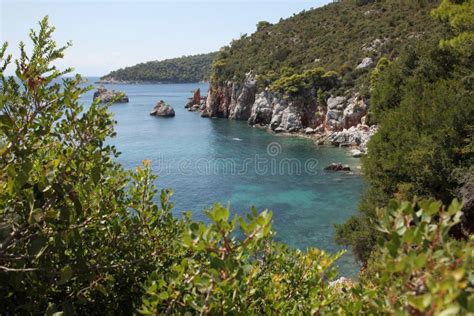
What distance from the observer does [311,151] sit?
4525 centimetres

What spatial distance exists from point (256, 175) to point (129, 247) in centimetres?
3337

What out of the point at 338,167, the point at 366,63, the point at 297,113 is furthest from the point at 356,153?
the point at 366,63

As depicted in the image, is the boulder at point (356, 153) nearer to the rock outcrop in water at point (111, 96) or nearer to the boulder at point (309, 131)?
the boulder at point (309, 131)

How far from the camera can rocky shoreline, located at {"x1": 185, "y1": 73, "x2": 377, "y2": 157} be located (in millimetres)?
47094

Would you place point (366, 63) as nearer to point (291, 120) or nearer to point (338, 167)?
point (291, 120)

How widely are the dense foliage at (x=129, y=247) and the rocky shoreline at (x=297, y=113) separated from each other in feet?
110

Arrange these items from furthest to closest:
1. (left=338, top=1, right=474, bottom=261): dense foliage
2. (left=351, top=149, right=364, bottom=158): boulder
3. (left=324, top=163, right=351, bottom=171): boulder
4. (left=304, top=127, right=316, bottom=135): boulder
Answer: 1. (left=304, top=127, right=316, bottom=135): boulder
2. (left=351, top=149, right=364, bottom=158): boulder
3. (left=324, top=163, right=351, bottom=171): boulder
4. (left=338, top=1, right=474, bottom=261): dense foliage

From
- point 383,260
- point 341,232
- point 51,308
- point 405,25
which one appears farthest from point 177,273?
point 405,25

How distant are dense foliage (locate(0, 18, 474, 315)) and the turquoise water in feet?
55.2

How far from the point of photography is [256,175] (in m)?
38.0

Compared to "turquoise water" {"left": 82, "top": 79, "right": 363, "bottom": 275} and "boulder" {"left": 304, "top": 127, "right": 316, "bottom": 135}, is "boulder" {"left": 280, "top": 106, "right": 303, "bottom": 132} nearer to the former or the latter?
"boulder" {"left": 304, "top": 127, "right": 316, "bottom": 135}

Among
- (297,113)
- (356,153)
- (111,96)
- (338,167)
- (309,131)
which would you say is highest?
(111,96)

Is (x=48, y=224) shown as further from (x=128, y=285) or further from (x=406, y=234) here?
(x=406, y=234)

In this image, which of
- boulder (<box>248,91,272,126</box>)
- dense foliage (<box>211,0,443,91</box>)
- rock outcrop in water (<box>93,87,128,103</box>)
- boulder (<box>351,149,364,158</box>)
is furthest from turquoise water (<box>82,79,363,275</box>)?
dense foliage (<box>211,0,443,91</box>)
